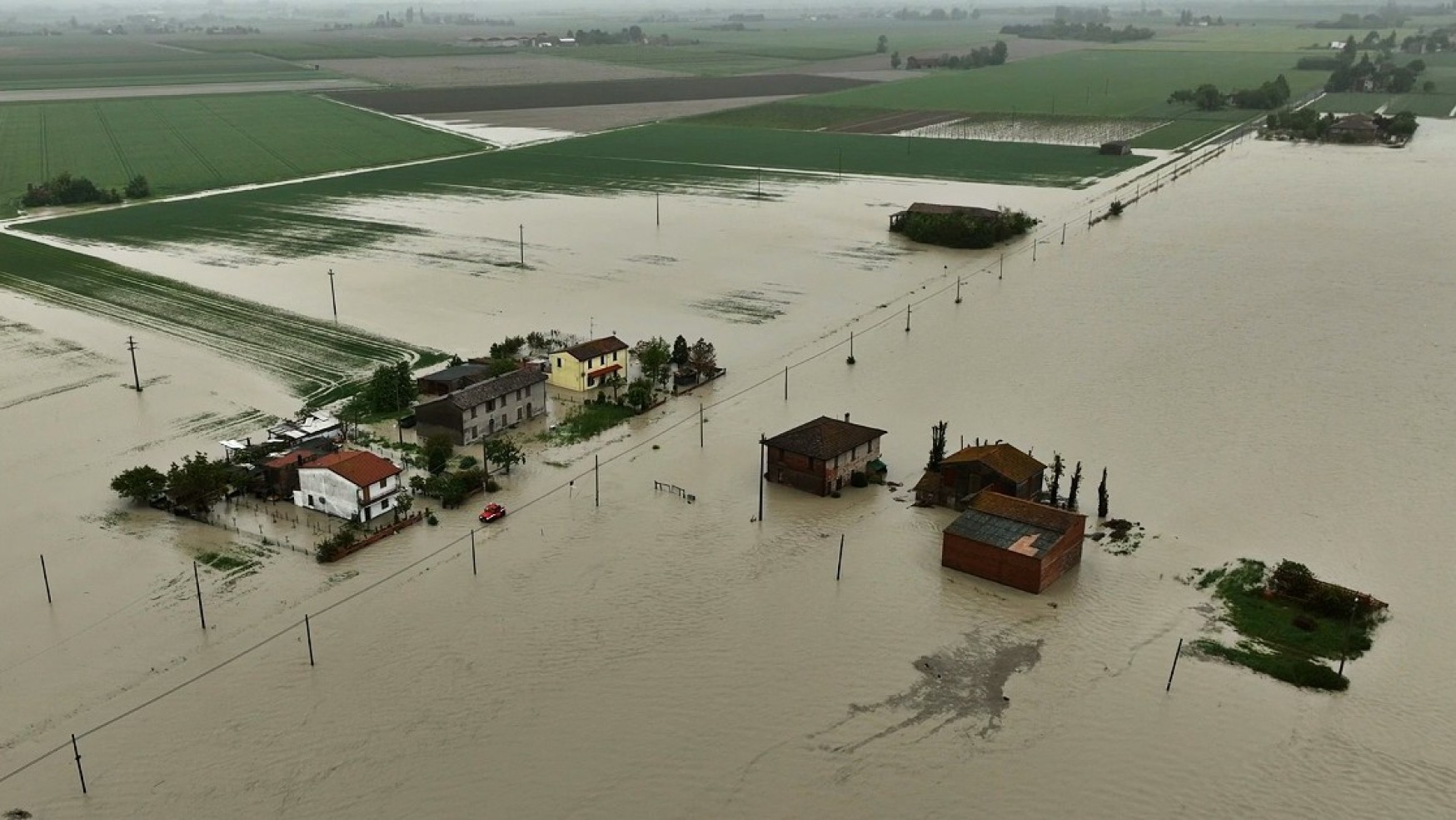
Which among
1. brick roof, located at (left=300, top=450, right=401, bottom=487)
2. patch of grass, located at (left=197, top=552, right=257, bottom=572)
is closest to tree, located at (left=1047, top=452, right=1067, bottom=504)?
brick roof, located at (left=300, top=450, right=401, bottom=487)

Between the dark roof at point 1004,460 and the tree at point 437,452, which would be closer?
the dark roof at point 1004,460

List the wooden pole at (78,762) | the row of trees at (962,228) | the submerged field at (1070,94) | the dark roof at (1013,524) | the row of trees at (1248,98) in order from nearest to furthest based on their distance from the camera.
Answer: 1. the wooden pole at (78,762)
2. the dark roof at (1013,524)
3. the row of trees at (962,228)
4. the submerged field at (1070,94)
5. the row of trees at (1248,98)

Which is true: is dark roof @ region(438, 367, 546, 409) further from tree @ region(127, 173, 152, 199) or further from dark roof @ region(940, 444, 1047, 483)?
tree @ region(127, 173, 152, 199)

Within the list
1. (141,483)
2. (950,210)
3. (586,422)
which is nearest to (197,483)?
(141,483)

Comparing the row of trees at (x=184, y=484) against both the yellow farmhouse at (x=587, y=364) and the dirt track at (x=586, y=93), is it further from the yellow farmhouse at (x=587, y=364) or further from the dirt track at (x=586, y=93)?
the dirt track at (x=586, y=93)

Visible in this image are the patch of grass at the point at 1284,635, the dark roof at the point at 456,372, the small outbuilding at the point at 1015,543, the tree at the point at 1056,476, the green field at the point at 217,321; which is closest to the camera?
the patch of grass at the point at 1284,635

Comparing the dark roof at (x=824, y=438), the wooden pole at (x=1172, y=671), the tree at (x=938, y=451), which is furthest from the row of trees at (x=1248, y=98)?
the wooden pole at (x=1172, y=671)

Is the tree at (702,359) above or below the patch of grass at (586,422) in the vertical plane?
above
